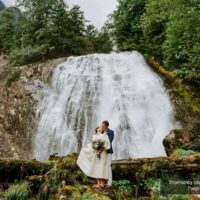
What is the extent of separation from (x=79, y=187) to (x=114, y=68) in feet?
46.0

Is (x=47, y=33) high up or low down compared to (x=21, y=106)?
up

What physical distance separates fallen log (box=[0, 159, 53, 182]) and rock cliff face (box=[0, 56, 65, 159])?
9.33 m

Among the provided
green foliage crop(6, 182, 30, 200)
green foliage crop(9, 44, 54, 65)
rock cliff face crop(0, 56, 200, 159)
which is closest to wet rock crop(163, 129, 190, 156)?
rock cliff face crop(0, 56, 200, 159)

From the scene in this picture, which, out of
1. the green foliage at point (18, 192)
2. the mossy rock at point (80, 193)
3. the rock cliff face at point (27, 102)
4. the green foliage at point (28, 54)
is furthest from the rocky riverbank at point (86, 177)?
the green foliage at point (28, 54)

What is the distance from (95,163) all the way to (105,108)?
10226 mm

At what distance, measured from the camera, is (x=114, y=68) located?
21.7 meters

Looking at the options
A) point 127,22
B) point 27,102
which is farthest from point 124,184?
point 127,22

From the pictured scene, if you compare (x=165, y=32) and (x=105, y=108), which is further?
(x=165, y=32)

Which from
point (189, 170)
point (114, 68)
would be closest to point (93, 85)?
point (114, 68)

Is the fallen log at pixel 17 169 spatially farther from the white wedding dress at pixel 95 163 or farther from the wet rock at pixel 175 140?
the wet rock at pixel 175 140

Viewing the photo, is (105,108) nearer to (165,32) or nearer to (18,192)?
(165,32)

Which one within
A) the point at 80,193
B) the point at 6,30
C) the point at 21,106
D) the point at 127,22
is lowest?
the point at 80,193

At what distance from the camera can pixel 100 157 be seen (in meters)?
8.65

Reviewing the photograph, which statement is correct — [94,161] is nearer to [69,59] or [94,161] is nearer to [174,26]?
[174,26]
